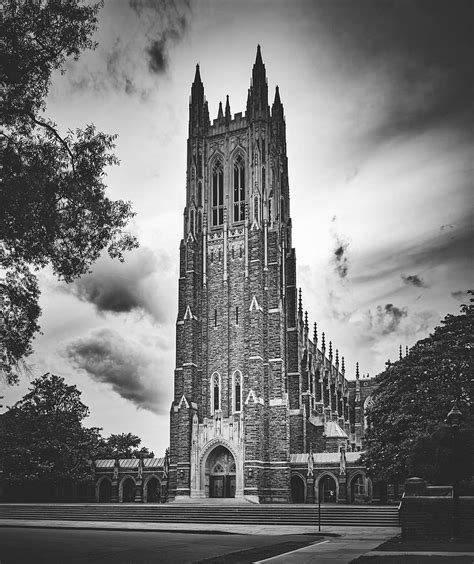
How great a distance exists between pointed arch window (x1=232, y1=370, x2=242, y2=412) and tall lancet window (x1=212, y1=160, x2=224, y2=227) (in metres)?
13.3

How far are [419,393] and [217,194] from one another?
29657 millimetres

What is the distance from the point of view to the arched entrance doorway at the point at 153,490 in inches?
2176

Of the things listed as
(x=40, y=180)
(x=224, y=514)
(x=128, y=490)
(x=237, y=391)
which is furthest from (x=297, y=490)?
(x=40, y=180)

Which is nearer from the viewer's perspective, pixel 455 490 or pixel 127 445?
pixel 455 490

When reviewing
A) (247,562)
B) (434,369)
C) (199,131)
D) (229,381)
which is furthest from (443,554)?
(199,131)

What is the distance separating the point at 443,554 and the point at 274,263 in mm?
39444

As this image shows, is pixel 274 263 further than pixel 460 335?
Yes

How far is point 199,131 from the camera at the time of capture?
6088 cm

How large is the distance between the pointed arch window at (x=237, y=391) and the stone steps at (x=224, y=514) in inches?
485

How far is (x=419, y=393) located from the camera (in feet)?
114

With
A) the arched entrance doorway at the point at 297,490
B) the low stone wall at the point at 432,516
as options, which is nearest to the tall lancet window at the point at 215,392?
the arched entrance doorway at the point at 297,490

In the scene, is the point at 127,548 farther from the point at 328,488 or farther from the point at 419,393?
the point at 328,488

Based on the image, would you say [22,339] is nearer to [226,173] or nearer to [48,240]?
[48,240]

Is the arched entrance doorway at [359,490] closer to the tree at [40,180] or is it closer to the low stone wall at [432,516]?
the low stone wall at [432,516]
